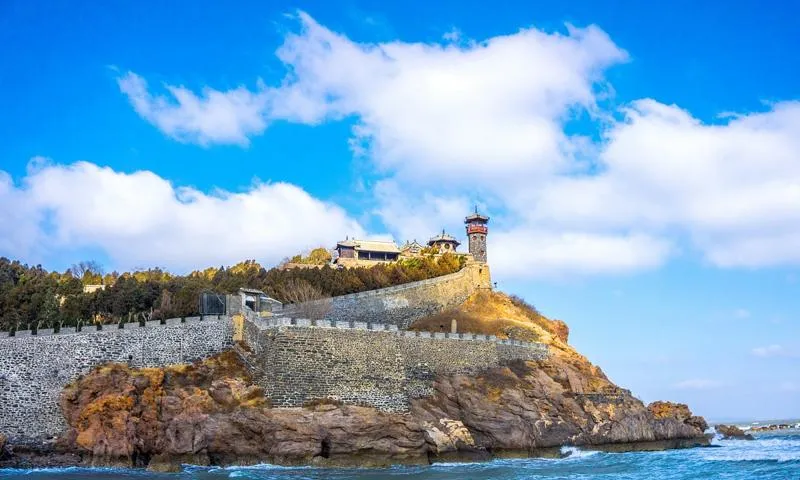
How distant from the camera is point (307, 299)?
195 feet

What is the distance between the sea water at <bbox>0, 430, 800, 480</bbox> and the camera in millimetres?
34969

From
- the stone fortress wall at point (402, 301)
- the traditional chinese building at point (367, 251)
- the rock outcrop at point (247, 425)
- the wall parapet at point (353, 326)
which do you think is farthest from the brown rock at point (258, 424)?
the traditional chinese building at point (367, 251)

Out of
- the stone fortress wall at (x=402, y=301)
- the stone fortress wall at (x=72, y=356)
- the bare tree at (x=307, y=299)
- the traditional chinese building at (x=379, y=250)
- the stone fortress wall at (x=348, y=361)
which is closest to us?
the stone fortress wall at (x=72, y=356)

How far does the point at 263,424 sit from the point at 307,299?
70.6ft

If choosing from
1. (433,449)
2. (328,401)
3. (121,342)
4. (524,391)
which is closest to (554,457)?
(524,391)

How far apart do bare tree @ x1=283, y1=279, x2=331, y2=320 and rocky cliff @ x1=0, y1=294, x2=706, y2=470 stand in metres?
12.5

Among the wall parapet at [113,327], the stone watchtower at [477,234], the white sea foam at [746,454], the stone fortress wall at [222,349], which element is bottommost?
the white sea foam at [746,454]

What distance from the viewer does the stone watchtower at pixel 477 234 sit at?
79438 millimetres

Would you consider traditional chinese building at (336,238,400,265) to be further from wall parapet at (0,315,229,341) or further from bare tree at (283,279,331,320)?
wall parapet at (0,315,229,341)

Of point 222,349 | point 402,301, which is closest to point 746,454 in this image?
point 402,301

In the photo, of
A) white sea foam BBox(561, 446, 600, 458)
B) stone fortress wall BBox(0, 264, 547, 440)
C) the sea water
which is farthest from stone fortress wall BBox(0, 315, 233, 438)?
white sea foam BBox(561, 446, 600, 458)

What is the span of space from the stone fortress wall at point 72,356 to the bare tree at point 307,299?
45.0ft

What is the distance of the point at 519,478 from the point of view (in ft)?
116

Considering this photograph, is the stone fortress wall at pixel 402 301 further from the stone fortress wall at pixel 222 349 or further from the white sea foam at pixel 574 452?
the white sea foam at pixel 574 452
